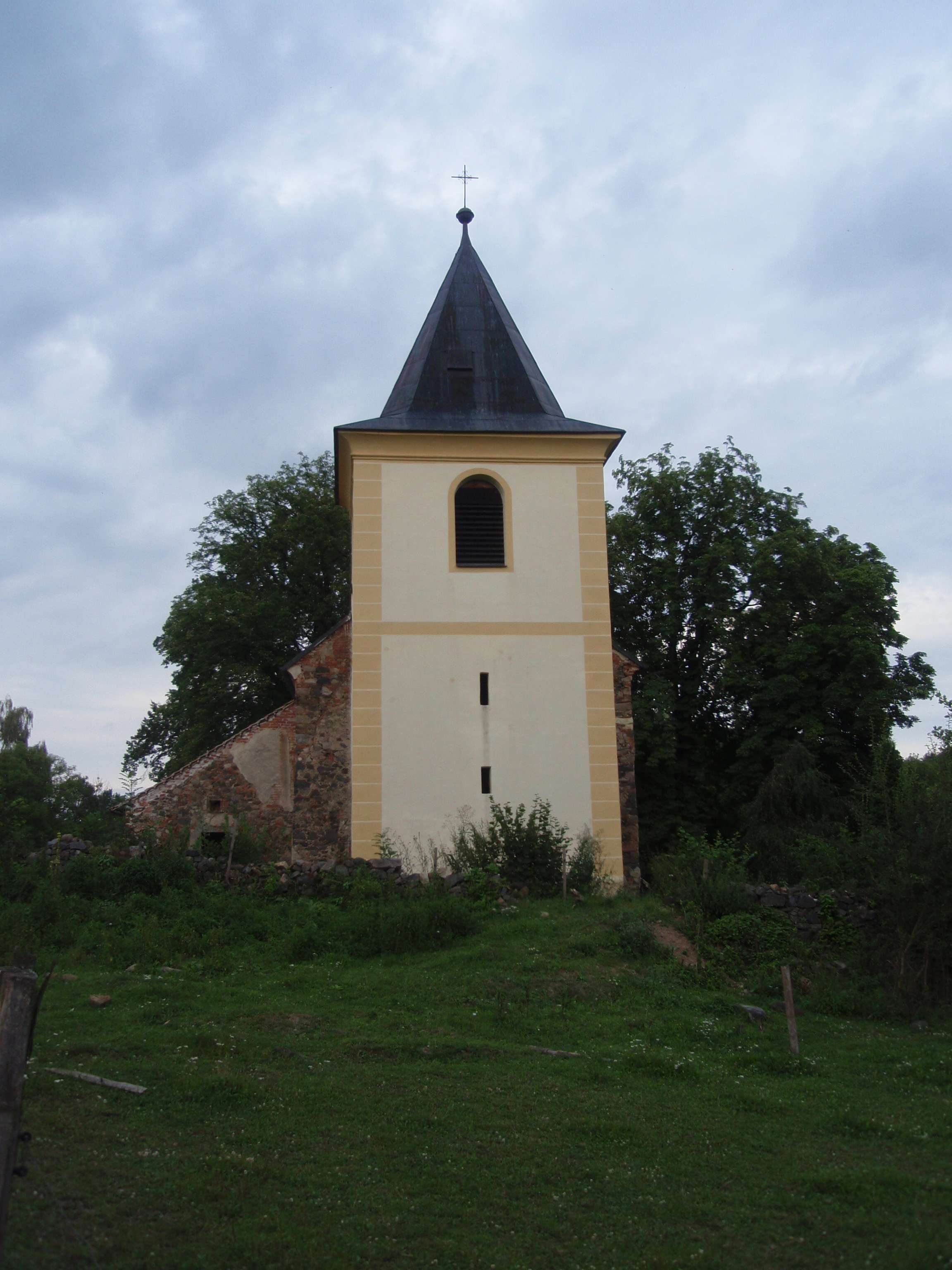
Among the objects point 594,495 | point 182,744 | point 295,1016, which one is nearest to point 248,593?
point 182,744

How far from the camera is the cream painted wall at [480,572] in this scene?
17.3m

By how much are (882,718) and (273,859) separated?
1129 centimetres

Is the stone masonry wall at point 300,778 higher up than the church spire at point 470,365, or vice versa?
the church spire at point 470,365

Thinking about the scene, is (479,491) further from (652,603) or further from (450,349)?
(652,603)

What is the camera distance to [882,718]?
64.8 ft

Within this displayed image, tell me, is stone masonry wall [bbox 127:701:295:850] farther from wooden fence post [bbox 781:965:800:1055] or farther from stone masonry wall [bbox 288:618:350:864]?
wooden fence post [bbox 781:965:800:1055]

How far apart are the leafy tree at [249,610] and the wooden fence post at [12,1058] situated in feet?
62.0

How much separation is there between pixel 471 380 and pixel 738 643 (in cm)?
760

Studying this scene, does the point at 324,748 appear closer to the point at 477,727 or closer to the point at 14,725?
the point at 477,727

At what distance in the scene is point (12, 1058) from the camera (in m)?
4.71

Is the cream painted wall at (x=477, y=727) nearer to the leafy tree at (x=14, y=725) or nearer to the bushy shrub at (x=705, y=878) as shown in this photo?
the bushy shrub at (x=705, y=878)

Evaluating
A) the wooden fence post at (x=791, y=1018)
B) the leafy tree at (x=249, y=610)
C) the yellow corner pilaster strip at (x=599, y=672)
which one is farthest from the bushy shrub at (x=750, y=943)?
the leafy tree at (x=249, y=610)

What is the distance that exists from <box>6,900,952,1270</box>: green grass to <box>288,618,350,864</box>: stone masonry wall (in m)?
5.46

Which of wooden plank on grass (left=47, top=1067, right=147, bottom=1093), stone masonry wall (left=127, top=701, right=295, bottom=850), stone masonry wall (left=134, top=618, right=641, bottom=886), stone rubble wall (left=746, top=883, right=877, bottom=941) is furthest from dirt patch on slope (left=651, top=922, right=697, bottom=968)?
stone masonry wall (left=127, top=701, right=295, bottom=850)
